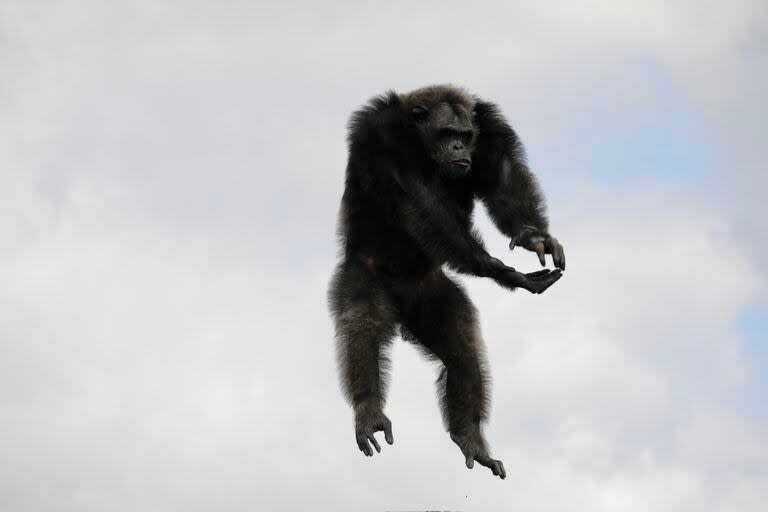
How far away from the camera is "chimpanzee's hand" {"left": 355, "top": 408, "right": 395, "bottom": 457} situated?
638 inches

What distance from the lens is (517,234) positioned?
16688 millimetres

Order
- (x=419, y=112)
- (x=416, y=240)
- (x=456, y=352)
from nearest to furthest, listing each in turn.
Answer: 1. (x=416, y=240)
2. (x=419, y=112)
3. (x=456, y=352)

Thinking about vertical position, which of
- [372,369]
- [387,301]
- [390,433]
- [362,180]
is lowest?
[390,433]

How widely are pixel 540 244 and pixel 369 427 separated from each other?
4.03 m

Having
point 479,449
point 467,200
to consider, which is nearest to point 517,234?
point 467,200

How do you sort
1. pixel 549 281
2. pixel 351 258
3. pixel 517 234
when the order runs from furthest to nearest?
1. pixel 351 258
2. pixel 517 234
3. pixel 549 281

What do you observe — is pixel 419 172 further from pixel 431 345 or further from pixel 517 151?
pixel 431 345

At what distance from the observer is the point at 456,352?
696 inches

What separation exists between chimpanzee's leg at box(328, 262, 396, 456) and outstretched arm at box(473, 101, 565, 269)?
247cm

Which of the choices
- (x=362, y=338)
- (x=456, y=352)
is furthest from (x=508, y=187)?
(x=362, y=338)

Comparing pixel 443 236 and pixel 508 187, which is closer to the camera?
pixel 443 236

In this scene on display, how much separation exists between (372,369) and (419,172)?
133 inches

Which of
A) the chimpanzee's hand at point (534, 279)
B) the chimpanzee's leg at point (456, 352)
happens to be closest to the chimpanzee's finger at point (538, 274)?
the chimpanzee's hand at point (534, 279)

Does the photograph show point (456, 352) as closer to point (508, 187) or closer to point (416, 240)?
point (416, 240)
